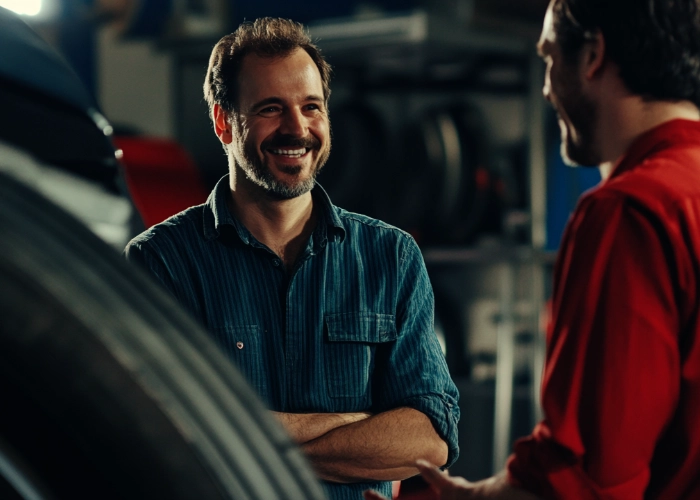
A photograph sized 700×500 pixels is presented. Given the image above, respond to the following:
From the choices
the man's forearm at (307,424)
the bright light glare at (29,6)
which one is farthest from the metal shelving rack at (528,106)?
the man's forearm at (307,424)

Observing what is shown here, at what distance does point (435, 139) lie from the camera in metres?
4.05

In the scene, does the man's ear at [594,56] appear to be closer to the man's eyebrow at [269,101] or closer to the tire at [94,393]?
the man's eyebrow at [269,101]

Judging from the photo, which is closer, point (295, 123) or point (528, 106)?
point (295, 123)

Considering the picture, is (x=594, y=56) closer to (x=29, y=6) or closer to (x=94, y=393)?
(x=94, y=393)

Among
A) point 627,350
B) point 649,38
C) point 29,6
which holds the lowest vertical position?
point 627,350

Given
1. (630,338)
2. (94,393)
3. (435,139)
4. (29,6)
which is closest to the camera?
(94,393)

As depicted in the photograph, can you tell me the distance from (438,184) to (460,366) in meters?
0.73

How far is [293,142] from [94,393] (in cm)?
72

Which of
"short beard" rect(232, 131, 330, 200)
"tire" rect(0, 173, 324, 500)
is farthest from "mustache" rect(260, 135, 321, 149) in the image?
"tire" rect(0, 173, 324, 500)

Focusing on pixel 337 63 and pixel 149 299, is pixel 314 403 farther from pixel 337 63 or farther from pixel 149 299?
pixel 337 63

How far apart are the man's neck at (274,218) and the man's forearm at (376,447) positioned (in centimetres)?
20

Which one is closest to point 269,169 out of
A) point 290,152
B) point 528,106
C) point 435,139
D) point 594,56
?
A: point 290,152

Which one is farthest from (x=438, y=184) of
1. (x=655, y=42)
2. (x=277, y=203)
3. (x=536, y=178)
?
(x=655, y=42)

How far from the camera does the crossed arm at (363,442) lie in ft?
3.45
